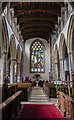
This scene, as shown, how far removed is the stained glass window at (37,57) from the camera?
20.7 meters

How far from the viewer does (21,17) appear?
14125 millimetres

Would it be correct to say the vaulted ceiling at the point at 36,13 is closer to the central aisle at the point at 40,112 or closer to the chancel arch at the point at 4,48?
the chancel arch at the point at 4,48

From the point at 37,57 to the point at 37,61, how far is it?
2.45 ft

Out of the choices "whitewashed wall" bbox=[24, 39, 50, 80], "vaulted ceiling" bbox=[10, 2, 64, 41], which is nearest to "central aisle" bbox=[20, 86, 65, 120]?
"vaulted ceiling" bbox=[10, 2, 64, 41]

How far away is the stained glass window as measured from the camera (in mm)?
20747

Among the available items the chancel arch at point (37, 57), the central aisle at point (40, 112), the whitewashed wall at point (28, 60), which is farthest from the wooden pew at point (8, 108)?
the chancel arch at point (37, 57)

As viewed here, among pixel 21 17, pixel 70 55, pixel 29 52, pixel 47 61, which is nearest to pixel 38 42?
pixel 29 52

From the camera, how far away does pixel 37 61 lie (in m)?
21.1

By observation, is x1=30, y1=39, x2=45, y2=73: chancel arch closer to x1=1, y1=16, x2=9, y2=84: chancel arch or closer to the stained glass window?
the stained glass window

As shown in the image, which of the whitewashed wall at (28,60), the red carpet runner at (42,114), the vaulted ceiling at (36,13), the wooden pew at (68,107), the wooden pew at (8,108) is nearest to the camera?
the wooden pew at (8,108)

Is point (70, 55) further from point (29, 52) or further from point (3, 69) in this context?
point (29, 52)

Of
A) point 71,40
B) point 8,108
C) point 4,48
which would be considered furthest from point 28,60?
point 8,108

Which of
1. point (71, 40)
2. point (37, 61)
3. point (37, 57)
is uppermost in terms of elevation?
point (37, 57)

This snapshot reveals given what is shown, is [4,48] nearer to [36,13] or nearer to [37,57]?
[36,13]
